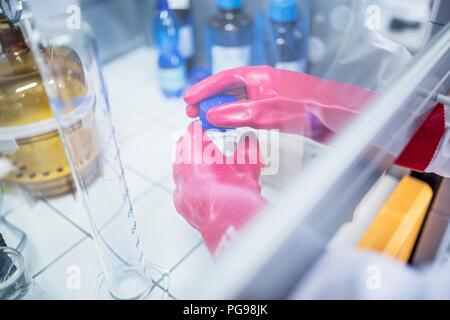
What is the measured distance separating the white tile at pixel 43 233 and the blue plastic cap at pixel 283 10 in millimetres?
577

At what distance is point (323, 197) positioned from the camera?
371 millimetres

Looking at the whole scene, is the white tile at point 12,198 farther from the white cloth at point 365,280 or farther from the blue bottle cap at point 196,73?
the white cloth at point 365,280

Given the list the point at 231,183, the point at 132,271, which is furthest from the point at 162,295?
the point at 231,183

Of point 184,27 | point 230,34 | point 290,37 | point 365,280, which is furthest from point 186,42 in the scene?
point 365,280

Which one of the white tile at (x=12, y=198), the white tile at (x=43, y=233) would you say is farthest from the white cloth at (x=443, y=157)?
the white tile at (x=12, y=198)

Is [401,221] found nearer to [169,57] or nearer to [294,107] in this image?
[294,107]

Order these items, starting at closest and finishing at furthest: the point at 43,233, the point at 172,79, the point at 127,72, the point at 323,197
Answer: the point at 323,197 < the point at 43,233 < the point at 172,79 < the point at 127,72

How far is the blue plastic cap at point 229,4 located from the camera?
0.92 meters

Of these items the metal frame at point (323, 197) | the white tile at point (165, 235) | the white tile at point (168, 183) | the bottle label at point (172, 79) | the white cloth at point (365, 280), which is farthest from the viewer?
the bottle label at point (172, 79)

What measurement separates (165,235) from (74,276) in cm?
16

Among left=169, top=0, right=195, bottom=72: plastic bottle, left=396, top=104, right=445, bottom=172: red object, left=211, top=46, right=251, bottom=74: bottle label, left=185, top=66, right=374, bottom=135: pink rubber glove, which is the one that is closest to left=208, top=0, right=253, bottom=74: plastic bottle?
left=211, top=46, right=251, bottom=74: bottle label

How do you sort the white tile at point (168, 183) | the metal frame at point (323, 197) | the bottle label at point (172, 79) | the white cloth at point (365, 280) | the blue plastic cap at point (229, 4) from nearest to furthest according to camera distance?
the metal frame at point (323, 197)
the white cloth at point (365, 280)
the white tile at point (168, 183)
the blue plastic cap at point (229, 4)
the bottle label at point (172, 79)

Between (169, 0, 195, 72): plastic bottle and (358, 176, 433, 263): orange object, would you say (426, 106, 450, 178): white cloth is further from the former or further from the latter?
(169, 0, 195, 72): plastic bottle
